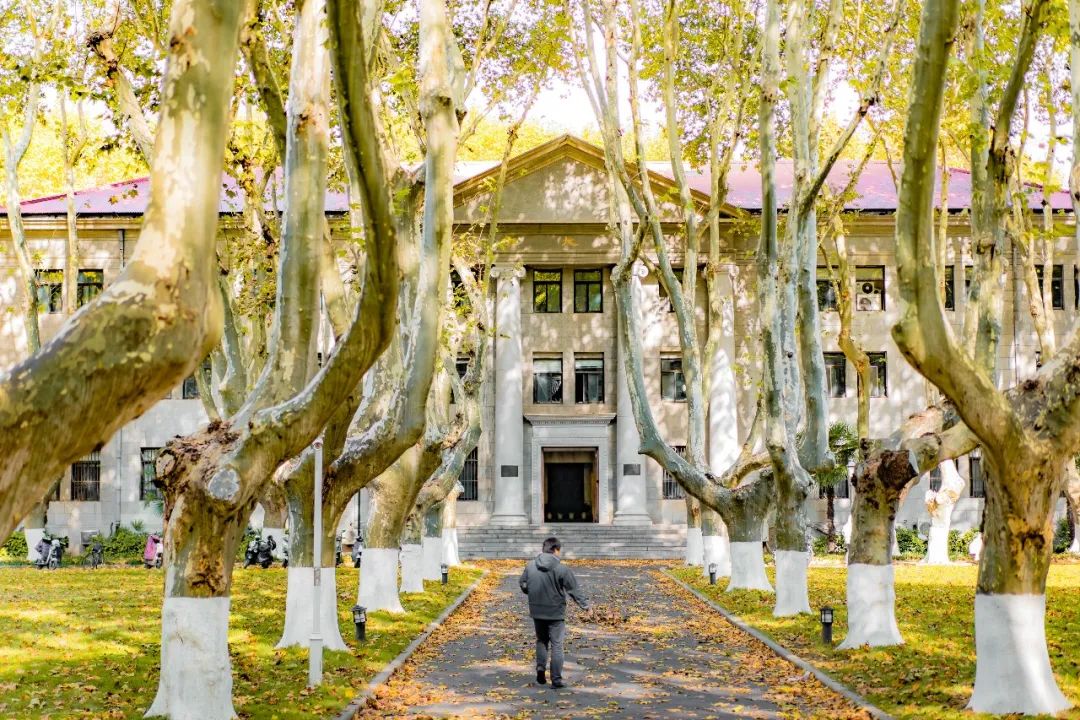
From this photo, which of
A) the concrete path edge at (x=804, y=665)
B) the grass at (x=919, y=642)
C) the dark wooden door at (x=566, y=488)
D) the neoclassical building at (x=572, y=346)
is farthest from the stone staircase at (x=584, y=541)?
the concrete path edge at (x=804, y=665)

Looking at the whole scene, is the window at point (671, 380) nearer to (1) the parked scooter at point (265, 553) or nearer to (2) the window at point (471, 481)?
(2) the window at point (471, 481)

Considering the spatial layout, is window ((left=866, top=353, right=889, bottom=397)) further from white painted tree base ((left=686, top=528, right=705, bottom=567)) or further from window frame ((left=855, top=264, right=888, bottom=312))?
white painted tree base ((left=686, top=528, right=705, bottom=567))

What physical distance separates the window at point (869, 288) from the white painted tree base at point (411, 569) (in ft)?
84.5

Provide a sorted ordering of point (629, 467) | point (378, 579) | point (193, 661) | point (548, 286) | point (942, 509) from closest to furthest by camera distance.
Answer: point (193, 661) → point (378, 579) → point (942, 509) → point (629, 467) → point (548, 286)

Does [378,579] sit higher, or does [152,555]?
[378,579]

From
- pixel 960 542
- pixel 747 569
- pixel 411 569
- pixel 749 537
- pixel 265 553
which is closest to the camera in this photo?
pixel 749 537

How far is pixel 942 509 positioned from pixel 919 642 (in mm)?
19305

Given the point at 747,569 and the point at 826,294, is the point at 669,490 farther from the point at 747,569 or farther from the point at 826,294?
the point at 747,569

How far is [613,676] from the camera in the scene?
13.9m

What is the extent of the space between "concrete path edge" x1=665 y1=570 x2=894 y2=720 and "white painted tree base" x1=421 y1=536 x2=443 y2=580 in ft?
25.1

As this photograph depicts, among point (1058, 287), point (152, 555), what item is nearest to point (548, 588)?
point (152, 555)

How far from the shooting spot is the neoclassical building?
4488 centimetres

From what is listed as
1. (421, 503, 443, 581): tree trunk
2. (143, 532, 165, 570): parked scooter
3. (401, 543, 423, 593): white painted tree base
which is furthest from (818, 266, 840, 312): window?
(401, 543, 423, 593): white painted tree base

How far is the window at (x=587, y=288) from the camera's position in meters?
47.3
